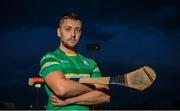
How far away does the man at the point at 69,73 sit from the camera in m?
3.86

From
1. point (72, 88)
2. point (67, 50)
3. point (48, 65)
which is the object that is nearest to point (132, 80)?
point (72, 88)

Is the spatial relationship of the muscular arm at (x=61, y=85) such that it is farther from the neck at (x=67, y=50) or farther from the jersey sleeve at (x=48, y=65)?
the neck at (x=67, y=50)

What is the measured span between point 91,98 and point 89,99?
29 millimetres

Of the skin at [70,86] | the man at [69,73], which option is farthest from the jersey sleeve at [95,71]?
the skin at [70,86]

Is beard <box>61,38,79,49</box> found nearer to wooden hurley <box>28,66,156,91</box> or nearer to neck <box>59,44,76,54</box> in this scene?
neck <box>59,44,76,54</box>

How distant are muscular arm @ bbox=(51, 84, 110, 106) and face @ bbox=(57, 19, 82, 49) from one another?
1.51ft

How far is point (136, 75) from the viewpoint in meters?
3.92

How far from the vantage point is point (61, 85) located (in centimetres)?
385

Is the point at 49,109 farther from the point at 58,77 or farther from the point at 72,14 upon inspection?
the point at 72,14

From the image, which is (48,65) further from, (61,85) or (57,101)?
(57,101)

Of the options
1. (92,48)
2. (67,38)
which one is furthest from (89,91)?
(92,48)

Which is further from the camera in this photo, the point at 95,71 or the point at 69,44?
the point at 95,71

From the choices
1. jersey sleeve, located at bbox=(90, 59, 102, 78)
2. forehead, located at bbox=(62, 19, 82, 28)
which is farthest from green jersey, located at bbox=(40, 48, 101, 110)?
forehead, located at bbox=(62, 19, 82, 28)

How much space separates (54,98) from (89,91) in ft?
1.11
